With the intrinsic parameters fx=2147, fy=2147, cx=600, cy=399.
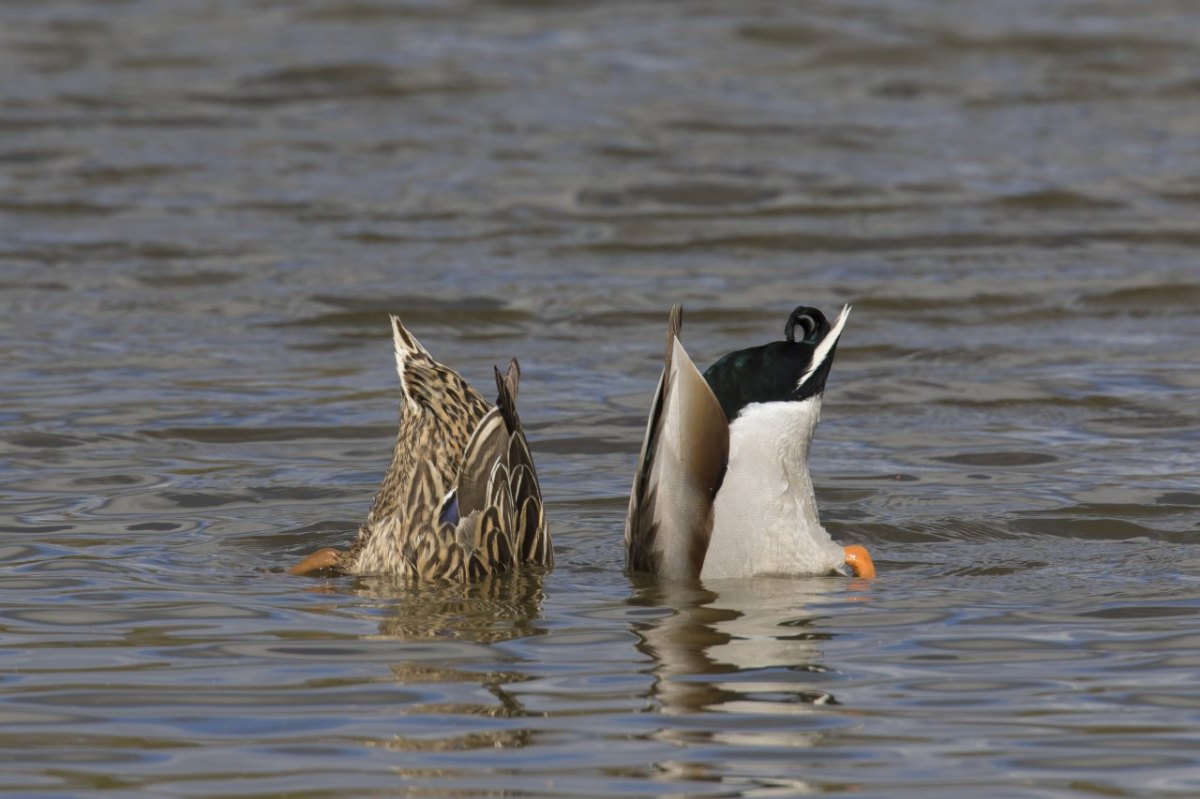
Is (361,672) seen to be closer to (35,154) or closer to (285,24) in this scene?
(35,154)

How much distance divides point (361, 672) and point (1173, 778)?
1.92 metres

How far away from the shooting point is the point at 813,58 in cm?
1809

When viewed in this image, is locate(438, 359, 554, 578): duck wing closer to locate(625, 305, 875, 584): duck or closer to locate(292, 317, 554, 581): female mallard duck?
locate(292, 317, 554, 581): female mallard duck

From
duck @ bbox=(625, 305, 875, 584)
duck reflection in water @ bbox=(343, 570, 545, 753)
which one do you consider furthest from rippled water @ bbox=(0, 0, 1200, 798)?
duck @ bbox=(625, 305, 875, 584)

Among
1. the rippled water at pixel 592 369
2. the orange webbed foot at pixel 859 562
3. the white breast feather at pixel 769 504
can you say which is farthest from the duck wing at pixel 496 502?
the orange webbed foot at pixel 859 562

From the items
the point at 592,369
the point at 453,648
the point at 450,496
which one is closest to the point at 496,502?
the point at 450,496

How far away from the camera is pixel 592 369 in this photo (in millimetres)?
9922

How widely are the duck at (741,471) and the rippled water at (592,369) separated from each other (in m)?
0.14

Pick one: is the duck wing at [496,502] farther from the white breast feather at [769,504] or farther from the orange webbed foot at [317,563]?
the white breast feather at [769,504]

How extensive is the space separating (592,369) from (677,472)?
12.8 feet

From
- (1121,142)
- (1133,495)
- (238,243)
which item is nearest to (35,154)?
(238,243)

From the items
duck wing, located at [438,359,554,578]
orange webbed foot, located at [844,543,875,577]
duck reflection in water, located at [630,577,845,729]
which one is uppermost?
duck wing, located at [438,359,554,578]

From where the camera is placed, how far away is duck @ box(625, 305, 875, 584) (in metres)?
6.00

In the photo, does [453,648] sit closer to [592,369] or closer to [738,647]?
[738,647]
